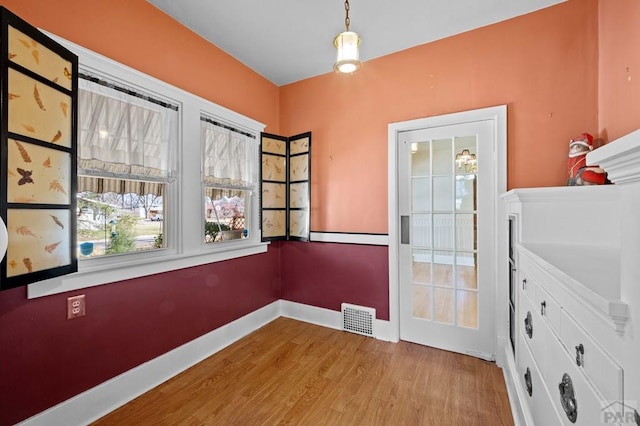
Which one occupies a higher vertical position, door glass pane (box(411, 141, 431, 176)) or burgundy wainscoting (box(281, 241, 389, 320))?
door glass pane (box(411, 141, 431, 176))

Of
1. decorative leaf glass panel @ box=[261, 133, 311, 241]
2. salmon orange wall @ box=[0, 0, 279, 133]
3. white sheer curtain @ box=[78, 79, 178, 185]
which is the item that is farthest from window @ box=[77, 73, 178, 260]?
decorative leaf glass panel @ box=[261, 133, 311, 241]

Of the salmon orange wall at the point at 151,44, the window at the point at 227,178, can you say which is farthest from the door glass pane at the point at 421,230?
the salmon orange wall at the point at 151,44

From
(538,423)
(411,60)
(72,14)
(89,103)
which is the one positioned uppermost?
(411,60)

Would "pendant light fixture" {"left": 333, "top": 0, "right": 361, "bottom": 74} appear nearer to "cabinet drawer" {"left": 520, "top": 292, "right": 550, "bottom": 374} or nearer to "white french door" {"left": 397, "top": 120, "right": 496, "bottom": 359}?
"white french door" {"left": 397, "top": 120, "right": 496, "bottom": 359}

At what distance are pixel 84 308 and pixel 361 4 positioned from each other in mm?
2790

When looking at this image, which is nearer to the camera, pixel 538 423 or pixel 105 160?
pixel 538 423

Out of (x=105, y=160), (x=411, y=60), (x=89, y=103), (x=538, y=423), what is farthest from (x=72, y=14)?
(x=538, y=423)

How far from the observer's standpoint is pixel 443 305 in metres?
2.55

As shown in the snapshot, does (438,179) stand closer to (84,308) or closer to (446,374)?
(446,374)

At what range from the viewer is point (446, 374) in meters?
2.17

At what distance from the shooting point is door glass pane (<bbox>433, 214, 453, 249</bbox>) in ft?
8.23

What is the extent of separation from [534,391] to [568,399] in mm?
542

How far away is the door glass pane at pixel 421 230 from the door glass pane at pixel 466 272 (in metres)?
0.30

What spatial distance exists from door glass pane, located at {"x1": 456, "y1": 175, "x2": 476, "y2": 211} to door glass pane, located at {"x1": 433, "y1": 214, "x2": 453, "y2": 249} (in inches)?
5.7
